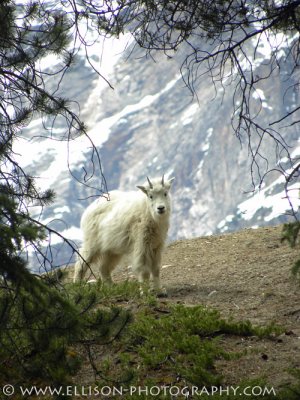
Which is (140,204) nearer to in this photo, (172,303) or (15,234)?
(172,303)

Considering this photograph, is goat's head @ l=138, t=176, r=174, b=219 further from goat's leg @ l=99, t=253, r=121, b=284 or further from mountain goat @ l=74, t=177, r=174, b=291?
goat's leg @ l=99, t=253, r=121, b=284

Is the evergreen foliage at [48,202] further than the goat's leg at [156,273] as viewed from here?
No

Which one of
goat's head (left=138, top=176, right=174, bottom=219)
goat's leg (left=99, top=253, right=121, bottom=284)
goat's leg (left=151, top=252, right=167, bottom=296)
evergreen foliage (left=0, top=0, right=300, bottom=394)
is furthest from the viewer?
goat's leg (left=99, top=253, right=121, bottom=284)

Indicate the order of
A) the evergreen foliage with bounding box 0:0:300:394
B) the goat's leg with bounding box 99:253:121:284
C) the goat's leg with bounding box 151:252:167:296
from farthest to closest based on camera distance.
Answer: the goat's leg with bounding box 99:253:121:284 < the goat's leg with bounding box 151:252:167:296 < the evergreen foliage with bounding box 0:0:300:394

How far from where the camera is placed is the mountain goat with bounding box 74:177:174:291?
1044 centimetres

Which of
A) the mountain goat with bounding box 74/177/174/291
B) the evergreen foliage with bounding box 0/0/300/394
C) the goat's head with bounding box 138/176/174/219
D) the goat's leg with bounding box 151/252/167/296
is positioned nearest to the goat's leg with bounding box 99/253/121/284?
the mountain goat with bounding box 74/177/174/291

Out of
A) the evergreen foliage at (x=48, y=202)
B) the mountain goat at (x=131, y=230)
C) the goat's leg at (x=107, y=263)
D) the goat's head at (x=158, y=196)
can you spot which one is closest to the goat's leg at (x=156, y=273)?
the mountain goat at (x=131, y=230)

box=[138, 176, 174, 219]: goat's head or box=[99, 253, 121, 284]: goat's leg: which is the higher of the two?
box=[138, 176, 174, 219]: goat's head

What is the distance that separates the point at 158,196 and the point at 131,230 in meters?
0.71

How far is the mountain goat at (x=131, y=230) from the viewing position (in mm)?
10438

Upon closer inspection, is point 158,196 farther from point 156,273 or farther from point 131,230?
point 156,273

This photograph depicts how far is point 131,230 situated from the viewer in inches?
427

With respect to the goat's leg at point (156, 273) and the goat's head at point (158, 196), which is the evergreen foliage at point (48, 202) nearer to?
the goat's leg at point (156, 273)

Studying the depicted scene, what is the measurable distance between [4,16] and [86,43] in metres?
0.75
